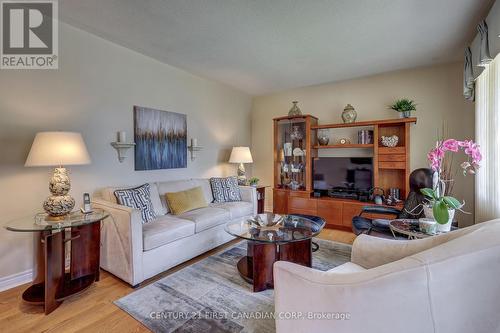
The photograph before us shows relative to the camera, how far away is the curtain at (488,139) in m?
Result: 2.17

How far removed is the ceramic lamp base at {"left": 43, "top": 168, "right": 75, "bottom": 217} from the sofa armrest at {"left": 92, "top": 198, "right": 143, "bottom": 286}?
0.34m

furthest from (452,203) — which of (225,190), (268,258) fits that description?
(225,190)

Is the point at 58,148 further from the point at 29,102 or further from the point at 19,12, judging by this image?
the point at 19,12

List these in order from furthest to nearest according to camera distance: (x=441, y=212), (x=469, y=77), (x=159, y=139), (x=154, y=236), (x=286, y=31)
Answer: (x=159, y=139)
(x=469, y=77)
(x=286, y=31)
(x=154, y=236)
(x=441, y=212)

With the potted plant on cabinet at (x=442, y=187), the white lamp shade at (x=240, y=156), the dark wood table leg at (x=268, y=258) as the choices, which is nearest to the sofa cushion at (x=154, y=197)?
the dark wood table leg at (x=268, y=258)

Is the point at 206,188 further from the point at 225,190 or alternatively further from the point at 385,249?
the point at 385,249

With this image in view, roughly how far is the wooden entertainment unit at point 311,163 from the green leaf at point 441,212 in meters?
1.91

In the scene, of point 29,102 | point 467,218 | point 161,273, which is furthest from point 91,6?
point 467,218

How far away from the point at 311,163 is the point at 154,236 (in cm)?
297

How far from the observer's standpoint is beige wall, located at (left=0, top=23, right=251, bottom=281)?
2.20 meters

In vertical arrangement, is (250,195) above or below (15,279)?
above

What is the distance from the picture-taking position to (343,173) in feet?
13.4

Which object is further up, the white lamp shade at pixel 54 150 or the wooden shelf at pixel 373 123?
the wooden shelf at pixel 373 123

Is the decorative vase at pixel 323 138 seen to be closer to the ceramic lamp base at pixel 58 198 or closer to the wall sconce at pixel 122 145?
the wall sconce at pixel 122 145
